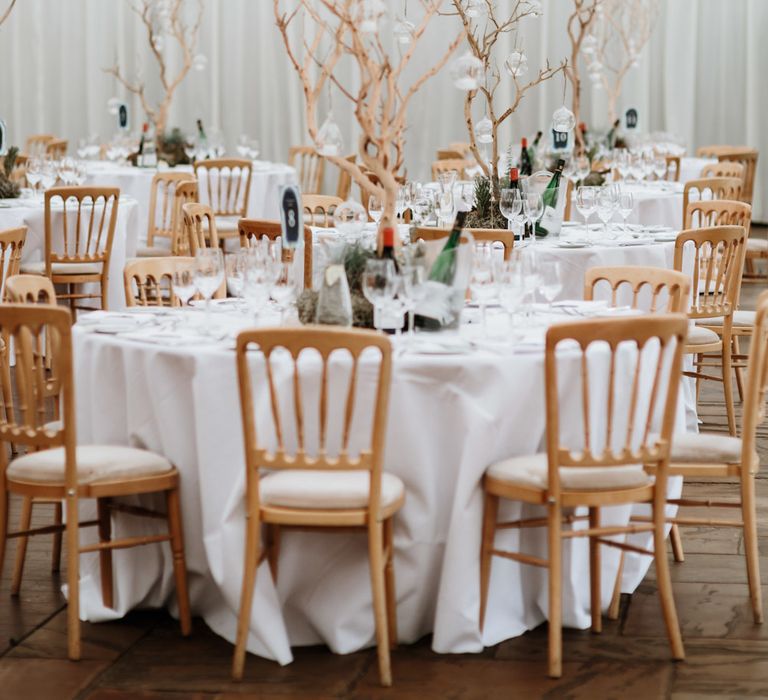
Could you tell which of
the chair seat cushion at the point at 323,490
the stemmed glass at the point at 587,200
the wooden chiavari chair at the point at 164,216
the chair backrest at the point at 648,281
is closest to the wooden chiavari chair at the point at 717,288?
the stemmed glass at the point at 587,200

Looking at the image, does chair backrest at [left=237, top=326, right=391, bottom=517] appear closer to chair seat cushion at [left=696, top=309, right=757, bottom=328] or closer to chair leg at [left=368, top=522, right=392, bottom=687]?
chair leg at [left=368, top=522, right=392, bottom=687]

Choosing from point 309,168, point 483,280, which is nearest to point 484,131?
point 483,280

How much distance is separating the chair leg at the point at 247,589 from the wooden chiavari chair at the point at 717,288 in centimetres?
260

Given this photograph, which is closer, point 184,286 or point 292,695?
point 292,695

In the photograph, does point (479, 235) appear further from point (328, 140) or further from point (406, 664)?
point (406, 664)

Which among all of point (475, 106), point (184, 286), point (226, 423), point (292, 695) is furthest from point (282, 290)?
point (475, 106)

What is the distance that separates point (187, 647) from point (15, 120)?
1116 centimetres

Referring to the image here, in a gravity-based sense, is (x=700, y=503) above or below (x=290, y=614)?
above

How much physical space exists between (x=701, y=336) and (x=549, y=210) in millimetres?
1116

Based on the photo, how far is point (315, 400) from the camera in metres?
3.55

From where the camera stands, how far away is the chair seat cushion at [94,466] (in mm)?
3625

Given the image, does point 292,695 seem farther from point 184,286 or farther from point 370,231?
point 370,231

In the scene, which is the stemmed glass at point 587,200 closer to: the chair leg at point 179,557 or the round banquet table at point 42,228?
the round banquet table at point 42,228

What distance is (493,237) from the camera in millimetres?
5230
